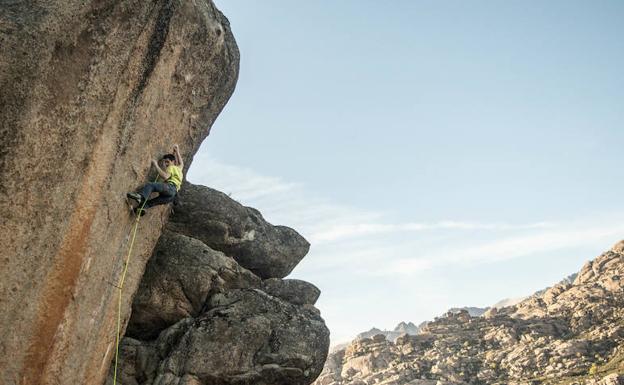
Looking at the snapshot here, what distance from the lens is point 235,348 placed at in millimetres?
14773

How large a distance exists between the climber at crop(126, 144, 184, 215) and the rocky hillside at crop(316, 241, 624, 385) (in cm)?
4491

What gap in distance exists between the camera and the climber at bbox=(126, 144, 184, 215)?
508 inches

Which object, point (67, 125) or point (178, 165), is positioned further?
point (178, 165)

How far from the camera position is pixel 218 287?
16469mm

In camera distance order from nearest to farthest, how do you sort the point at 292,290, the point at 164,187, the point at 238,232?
the point at 164,187, the point at 238,232, the point at 292,290

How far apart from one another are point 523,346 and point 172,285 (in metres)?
59.1

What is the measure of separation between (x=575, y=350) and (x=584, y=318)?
32.4 feet

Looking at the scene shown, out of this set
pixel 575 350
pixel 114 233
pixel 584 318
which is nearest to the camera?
pixel 114 233

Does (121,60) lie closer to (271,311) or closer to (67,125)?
(67,125)

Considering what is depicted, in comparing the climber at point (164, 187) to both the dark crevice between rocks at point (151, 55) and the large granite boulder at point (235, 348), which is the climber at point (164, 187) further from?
the large granite boulder at point (235, 348)

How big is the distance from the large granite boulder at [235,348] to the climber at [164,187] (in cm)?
433

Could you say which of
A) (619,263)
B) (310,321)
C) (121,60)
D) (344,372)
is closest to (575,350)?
(619,263)

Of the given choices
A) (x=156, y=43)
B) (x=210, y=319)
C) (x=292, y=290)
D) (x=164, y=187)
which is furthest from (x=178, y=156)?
(x=292, y=290)

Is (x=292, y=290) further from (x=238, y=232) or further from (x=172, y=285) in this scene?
(x=172, y=285)
